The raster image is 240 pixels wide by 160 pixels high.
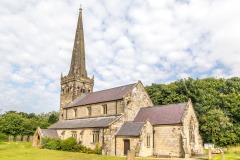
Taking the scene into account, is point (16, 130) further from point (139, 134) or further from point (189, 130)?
point (189, 130)

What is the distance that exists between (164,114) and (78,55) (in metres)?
30.9

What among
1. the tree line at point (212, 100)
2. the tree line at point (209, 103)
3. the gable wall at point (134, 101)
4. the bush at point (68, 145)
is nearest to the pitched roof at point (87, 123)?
the gable wall at point (134, 101)

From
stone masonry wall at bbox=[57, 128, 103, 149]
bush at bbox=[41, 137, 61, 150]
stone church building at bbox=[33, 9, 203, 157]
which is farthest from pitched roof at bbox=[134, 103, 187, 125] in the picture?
bush at bbox=[41, 137, 61, 150]

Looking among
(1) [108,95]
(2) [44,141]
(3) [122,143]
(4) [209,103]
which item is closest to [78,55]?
(1) [108,95]

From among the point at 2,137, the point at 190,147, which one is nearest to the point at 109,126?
the point at 190,147

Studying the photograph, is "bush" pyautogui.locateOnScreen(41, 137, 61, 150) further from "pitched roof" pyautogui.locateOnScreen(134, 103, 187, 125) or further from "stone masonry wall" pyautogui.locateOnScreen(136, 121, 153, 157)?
"stone masonry wall" pyautogui.locateOnScreen(136, 121, 153, 157)

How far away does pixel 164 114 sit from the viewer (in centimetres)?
3516

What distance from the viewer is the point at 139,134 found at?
102 feet

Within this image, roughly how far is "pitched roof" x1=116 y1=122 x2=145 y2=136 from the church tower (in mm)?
21335

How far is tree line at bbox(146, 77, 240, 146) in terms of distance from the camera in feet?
145

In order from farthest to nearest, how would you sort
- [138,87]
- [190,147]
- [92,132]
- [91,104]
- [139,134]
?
[91,104] → [138,87] → [92,132] → [190,147] → [139,134]

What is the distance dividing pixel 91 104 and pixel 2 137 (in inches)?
1059

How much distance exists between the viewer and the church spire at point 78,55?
56.3m

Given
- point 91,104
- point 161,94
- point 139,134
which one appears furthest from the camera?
point 161,94
